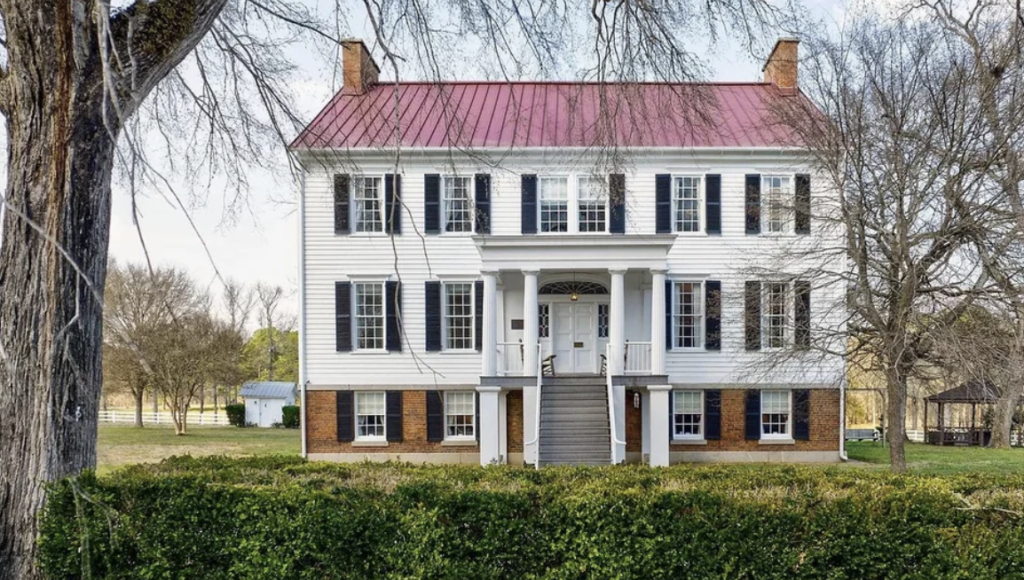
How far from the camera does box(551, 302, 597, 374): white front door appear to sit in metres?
16.6

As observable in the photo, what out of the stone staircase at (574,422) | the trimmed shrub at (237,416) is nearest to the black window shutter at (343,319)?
the stone staircase at (574,422)

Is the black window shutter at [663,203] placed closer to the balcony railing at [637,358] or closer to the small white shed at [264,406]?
the balcony railing at [637,358]

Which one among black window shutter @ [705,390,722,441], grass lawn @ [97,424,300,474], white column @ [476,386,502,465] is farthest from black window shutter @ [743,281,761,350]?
grass lawn @ [97,424,300,474]

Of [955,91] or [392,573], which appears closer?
[392,573]

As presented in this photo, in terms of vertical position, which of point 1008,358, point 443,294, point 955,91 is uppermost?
point 955,91

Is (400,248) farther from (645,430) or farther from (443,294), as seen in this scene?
(645,430)

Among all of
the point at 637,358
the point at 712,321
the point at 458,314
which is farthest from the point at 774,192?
the point at 458,314

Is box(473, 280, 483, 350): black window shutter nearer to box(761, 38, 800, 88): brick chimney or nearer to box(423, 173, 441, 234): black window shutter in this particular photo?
box(423, 173, 441, 234): black window shutter

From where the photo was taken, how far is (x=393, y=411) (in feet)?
53.0

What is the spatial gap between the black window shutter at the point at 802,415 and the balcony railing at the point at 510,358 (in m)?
6.96

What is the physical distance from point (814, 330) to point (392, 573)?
31.9ft

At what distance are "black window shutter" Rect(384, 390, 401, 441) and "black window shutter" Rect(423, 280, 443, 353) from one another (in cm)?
144

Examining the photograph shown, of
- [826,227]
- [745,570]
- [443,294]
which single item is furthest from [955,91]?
[443,294]

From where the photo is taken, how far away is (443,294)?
1620 cm
